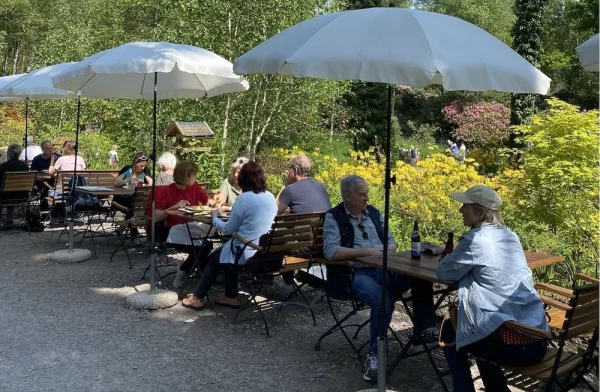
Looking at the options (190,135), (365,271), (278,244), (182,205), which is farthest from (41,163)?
(365,271)

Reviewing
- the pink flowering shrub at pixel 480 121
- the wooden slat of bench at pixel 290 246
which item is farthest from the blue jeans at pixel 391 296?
the pink flowering shrub at pixel 480 121

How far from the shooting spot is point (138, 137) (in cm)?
1582

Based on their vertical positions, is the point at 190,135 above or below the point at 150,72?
below

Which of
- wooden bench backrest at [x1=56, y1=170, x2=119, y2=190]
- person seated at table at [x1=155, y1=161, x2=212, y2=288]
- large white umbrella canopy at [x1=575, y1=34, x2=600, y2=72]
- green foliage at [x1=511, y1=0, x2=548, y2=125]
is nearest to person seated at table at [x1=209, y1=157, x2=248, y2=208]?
person seated at table at [x1=155, y1=161, x2=212, y2=288]

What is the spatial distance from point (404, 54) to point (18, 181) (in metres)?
7.60

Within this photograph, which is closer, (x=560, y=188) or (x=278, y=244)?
(x=278, y=244)

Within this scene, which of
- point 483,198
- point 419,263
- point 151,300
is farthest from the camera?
point 151,300

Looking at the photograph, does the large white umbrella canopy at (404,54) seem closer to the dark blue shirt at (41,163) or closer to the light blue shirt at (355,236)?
the light blue shirt at (355,236)

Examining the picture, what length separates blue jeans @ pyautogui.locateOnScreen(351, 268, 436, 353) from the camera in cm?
410

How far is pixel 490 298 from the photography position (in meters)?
3.21

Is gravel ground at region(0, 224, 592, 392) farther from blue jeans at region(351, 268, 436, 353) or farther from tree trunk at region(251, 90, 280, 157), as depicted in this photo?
tree trunk at region(251, 90, 280, 157)

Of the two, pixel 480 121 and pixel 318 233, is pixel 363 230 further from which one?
pixel 480 121

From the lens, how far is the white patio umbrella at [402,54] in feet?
9.64

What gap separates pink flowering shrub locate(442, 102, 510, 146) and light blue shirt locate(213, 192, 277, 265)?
84.7ft
